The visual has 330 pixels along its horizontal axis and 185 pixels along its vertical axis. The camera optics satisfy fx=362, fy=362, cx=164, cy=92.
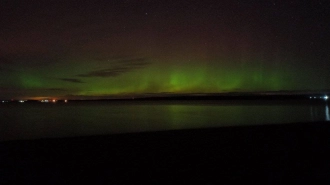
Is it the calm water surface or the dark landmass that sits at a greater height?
the dark landmass

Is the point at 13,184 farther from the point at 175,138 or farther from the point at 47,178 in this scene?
the point at 175,138

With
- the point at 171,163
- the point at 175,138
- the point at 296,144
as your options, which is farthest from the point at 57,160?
the point at 296,144

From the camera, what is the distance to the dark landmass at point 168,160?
6109mm

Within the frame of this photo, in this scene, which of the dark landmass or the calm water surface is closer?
the dark landmass

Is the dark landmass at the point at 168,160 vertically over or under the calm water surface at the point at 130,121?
over

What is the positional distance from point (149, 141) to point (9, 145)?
11.0 feet

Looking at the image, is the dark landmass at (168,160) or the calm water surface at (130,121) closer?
the dark landmass at (168,160)

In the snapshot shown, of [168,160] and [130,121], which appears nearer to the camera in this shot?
[168,160]

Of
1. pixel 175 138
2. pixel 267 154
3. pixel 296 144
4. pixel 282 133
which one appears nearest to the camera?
pixel 267 154

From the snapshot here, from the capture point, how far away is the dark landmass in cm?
611

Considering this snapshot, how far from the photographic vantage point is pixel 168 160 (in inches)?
297

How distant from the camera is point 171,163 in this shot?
7.30 metres

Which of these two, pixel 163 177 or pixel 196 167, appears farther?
pixel 196 167

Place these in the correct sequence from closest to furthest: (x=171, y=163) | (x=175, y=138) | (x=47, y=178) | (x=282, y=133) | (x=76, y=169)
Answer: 1. (x=47, y=178)
2. (x=76, y=169)
3. (x=171, y=163)
4. (x=175, y=138)
5. (x=282, y=133)
